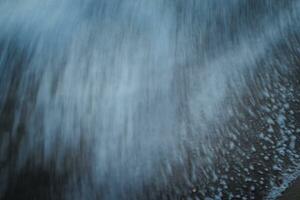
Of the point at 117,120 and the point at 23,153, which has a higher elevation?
Answer: the point at 23,153

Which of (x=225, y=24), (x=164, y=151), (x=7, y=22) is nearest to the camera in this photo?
(x=164, y=151)

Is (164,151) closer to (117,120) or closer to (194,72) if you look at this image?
(117,120)

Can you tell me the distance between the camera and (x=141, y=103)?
1.68 metres

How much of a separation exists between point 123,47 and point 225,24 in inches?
28.0

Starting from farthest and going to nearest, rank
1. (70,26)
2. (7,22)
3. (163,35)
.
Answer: (163,35) → (70,26) → (7,22)

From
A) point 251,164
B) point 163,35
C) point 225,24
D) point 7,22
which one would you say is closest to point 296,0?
point 225,24

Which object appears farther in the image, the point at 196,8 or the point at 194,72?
the point at 196,8

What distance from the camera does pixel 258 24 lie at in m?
2.23

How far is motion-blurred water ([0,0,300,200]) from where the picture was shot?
1.40 meters

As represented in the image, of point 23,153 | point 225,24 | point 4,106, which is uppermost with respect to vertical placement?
point 4,106

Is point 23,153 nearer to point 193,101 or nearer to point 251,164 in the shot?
point 193,101

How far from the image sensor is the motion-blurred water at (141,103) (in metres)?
1.40

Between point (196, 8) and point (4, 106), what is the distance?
4.30 feet

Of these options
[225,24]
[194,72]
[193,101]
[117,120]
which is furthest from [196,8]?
[117,120]
